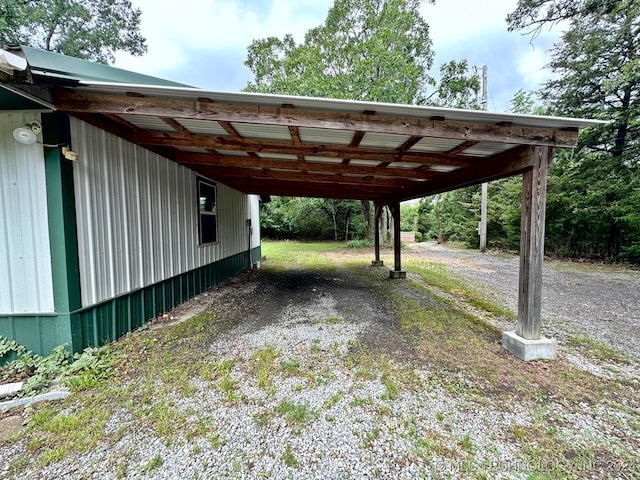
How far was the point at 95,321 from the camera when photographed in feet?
9.11

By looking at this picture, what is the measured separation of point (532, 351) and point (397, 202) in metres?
4.97

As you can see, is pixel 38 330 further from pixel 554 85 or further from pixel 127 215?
pixel 554 85

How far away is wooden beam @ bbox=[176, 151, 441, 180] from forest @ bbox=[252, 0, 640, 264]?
22.9 ft

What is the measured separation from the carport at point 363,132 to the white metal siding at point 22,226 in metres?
0.56

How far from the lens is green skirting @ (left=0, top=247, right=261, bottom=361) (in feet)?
8.10

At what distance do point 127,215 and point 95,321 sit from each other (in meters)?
1.29

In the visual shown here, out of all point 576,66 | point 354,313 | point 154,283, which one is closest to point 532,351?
point 354,313

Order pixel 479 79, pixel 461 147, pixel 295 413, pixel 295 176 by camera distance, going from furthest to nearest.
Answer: pixel 479 79, pixel 295 176, pixel 461 147, pixel 295 413

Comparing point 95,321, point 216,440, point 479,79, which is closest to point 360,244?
point 479,79

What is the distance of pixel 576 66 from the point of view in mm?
8781

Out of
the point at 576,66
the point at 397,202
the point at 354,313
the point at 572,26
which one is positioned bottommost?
the point at 354,313

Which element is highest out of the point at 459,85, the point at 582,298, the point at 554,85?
the point at 459,85

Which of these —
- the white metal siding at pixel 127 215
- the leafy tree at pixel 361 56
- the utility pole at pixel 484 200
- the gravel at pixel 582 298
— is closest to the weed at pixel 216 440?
the white metal siding at pixel 127 215

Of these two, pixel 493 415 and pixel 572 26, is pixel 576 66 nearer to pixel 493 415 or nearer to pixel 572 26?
pixel 572 26
